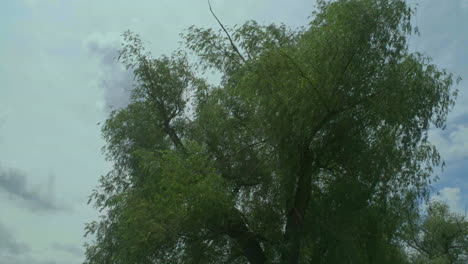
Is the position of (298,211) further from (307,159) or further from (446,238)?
(446,238)

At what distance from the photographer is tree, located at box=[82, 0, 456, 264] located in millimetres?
10672

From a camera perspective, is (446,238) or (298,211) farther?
(446,238)

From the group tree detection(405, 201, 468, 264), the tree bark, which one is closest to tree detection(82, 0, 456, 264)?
the tree bark

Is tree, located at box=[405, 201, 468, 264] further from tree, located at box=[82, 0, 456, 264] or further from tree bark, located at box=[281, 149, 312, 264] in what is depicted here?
tree bark, located at box=[281, 149, 312, 264]

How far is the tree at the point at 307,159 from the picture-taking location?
10672 millimetres

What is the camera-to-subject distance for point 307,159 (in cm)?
1158

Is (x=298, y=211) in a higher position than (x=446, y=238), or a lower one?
lower

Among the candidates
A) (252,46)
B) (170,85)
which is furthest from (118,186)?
(252,46)

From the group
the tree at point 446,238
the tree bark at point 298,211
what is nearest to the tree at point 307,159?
the tree bark at point 298,211

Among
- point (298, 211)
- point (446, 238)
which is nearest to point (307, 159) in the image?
point (298, 211)

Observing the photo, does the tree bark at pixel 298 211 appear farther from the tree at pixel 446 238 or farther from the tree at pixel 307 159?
the tree at pixel 446 238

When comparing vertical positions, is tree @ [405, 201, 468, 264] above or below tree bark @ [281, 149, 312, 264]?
above

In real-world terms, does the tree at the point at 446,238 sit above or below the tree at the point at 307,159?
above

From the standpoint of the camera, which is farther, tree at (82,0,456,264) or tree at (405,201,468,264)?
tree at (405,201,468,264)
